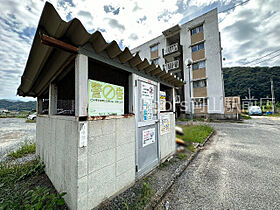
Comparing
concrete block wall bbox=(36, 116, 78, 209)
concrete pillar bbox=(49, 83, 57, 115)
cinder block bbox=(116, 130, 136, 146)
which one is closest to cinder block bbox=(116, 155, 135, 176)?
cinder block bbox=(116, 130, 136, 146)

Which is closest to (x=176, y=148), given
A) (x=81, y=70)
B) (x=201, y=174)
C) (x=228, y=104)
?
(x=201, y=174)

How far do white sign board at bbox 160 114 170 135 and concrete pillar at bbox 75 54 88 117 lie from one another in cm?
220

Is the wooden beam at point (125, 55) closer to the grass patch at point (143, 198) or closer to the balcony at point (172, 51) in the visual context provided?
the grass patch at point (143, 198)

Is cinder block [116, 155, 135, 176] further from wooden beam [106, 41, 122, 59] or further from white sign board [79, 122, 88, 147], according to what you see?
wooden beam [106, 41, 122, 59]

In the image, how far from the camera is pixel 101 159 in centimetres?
172

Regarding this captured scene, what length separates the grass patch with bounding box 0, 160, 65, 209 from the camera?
1.61 m

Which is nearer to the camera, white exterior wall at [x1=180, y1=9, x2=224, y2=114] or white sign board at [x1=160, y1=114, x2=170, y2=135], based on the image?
white sign board at [x1=160, y1=114, x2=170, y2=135]

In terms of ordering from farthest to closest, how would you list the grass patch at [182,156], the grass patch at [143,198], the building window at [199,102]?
the building window at [199,102] → the grass patch at [182,156] → the grass patch at [143,198]

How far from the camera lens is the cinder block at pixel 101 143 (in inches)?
63.0

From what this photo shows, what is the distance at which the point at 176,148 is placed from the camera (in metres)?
4.08

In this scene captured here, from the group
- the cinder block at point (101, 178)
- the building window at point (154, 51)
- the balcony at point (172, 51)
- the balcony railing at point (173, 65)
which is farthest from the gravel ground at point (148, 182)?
the building window at point (154, 51)

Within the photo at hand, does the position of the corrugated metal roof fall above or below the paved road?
above

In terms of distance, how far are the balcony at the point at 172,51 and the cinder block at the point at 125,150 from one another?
14888mm

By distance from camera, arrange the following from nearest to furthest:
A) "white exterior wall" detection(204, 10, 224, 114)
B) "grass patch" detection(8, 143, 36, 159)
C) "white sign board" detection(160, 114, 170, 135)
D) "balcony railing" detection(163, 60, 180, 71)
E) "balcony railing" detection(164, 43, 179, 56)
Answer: "white sign board" detection(160, 114, 170, 135)
"grass patch" detection(8, 143, 36, 159)
"white exterior wall" detection(204, 10, 224, 114)
"balcony railing" detection(164, 43, 179, 56)
"balcony railing" detection(163, 60, 180, 71)
